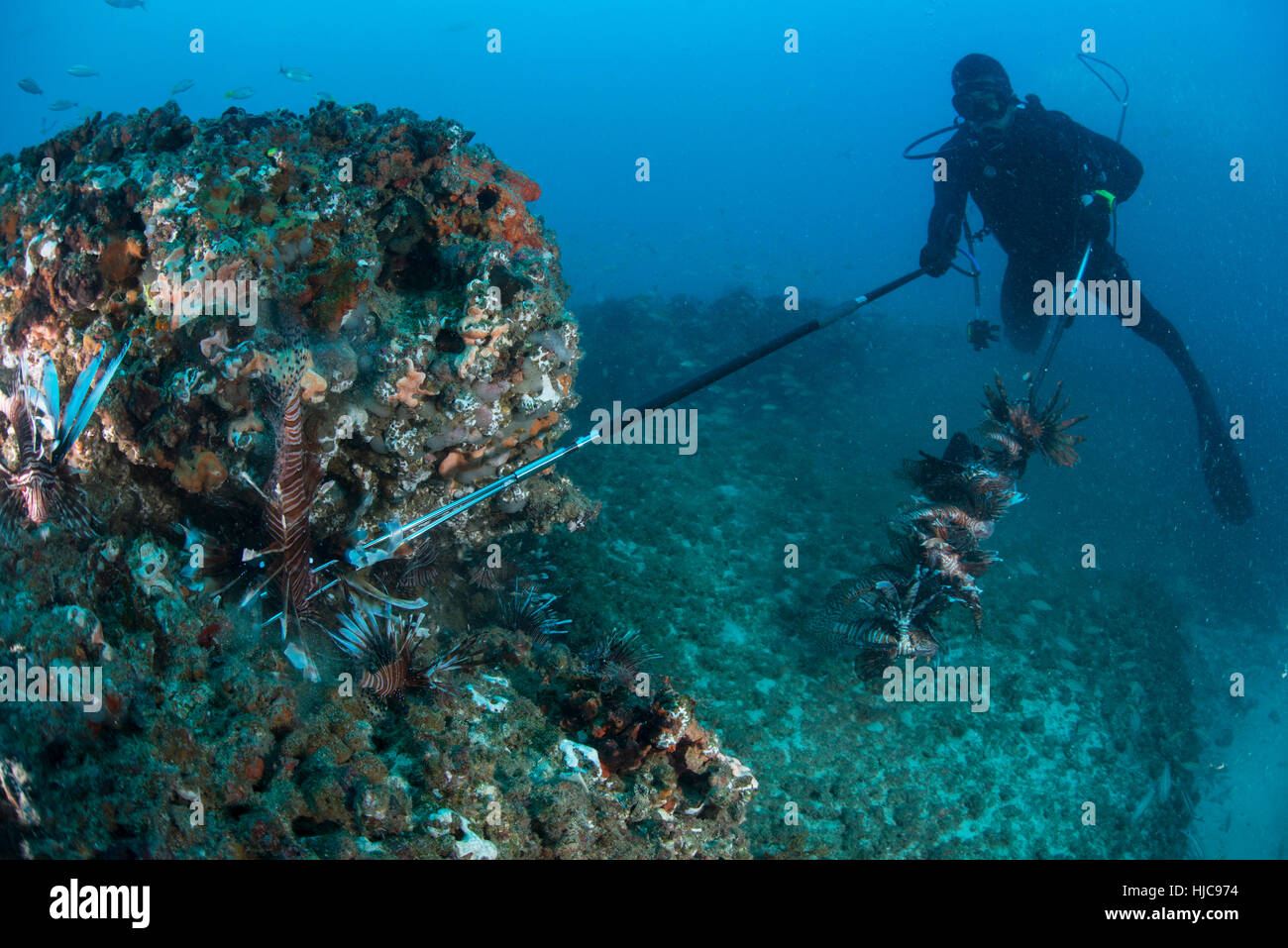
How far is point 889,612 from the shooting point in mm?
4715

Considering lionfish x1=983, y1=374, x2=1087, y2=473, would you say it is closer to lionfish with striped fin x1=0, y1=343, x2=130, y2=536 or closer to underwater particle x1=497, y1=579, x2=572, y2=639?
underwater particle x1=497, y1=579, x2=572, y2=639

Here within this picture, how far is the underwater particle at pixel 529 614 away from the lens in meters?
4.57

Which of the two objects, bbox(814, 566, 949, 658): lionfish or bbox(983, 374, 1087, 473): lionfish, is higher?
bbox(983, 374, 1087, 473): lionfish

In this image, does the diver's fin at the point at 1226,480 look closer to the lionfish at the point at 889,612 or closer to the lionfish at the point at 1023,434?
the lionfish at the point at 1023,434

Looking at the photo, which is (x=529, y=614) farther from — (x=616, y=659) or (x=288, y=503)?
(x=288, y=503)

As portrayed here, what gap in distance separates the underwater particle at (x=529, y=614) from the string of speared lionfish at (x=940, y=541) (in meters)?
2.14

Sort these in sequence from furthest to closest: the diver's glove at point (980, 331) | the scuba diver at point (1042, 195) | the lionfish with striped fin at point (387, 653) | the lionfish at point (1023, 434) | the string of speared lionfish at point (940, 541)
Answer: the scuba diver at point (1042, 195), the diver's glove at point (980, 331), the lionfish at point (1023, 434), the string of speared lionfish at point (940, 541), the lionfish with striped fin at point (387, 653)

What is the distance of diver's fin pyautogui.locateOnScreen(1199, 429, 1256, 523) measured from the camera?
9.59 metres

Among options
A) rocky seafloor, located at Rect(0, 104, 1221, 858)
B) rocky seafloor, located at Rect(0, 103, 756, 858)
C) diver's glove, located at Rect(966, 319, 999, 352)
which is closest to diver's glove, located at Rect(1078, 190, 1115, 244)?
diver's glove, located at Rect(966, 319, 999, 352)

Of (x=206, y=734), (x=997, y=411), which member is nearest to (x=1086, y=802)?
(x=997, y=411)

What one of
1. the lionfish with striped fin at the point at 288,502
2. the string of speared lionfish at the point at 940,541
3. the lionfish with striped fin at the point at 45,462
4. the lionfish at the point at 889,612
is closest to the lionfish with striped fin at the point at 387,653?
the lionfish with striped fin at the point at 288,502

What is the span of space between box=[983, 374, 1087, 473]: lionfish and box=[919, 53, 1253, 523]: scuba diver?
255 centimetres

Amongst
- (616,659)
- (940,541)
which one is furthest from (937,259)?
(616,659)
